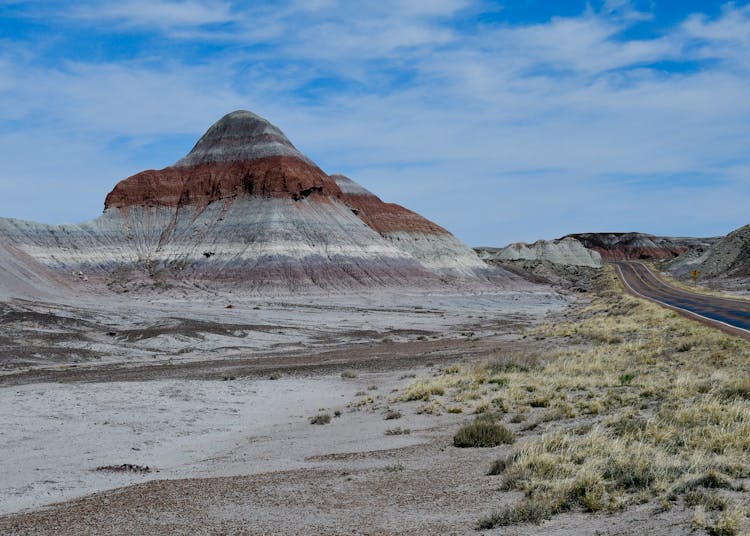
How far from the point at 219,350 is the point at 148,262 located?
65.6m

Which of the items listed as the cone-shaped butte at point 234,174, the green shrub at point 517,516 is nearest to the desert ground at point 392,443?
the green shrub at point 517,516

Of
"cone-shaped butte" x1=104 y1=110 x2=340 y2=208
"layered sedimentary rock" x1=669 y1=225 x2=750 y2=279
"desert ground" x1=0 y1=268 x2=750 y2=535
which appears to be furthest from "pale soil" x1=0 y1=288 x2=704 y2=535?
"cone-shaped butte" x1=104 y1=110 x2=340 y2=208

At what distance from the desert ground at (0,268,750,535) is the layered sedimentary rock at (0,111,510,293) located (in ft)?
206

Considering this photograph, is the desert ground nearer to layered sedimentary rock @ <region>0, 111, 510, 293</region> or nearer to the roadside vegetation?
the roadside vegetation

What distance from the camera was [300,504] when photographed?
895 centimetres

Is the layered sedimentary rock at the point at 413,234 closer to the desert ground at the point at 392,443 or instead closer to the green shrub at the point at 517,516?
the desert ground at the point at 392,443

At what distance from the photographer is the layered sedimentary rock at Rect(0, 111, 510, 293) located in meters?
92.7

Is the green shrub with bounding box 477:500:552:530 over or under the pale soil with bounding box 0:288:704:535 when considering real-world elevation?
over

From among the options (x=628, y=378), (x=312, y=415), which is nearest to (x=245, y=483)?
(x=312, y=415)

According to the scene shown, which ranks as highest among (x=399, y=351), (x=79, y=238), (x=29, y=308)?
(x=79, y=238)

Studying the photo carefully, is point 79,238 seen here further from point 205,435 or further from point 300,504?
point 300,504

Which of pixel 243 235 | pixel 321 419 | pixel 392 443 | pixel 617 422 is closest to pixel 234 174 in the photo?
pixel 243 235

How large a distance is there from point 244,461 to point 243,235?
9010 centimetres

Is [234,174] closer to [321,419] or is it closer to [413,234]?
[413,234]
